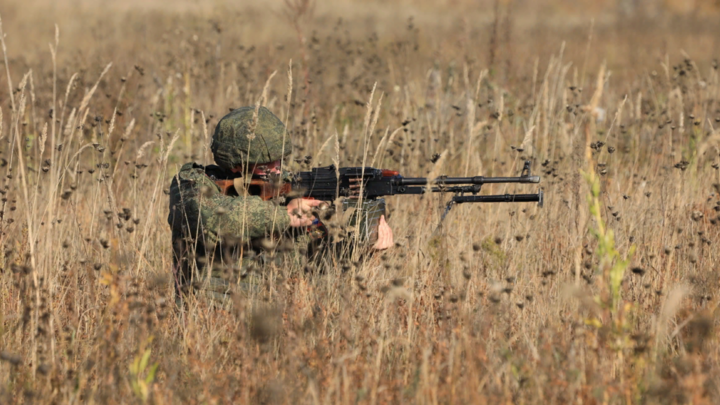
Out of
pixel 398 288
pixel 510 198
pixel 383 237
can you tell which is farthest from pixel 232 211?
pixel 510 198

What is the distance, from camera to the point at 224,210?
3184 millimetres

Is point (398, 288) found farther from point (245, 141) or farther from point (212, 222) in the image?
point (245, 141)

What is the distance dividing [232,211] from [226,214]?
0.10 feet

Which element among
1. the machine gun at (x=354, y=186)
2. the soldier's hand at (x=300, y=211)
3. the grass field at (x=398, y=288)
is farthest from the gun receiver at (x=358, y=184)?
the grass field at (x=398, y=288)

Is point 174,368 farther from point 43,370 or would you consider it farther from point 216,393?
point 43,370

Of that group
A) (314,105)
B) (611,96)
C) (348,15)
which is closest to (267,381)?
(314,105)

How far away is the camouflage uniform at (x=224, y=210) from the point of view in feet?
10.7

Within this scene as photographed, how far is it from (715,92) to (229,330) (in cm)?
541

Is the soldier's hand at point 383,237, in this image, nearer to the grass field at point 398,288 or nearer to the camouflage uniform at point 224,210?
the grass field at point 398,288

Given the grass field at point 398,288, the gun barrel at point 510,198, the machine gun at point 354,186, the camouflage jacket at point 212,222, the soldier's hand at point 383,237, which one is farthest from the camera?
the soldier's hand at point 383,237

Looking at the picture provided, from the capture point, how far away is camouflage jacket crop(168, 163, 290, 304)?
3.26m

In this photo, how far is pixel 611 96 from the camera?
7.83 m

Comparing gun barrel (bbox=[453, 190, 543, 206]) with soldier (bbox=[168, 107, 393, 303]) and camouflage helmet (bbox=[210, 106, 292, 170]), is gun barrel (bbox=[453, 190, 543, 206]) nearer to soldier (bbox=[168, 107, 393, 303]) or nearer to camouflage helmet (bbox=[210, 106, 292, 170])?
soldier (bbox=[168, 107, 393, 303])

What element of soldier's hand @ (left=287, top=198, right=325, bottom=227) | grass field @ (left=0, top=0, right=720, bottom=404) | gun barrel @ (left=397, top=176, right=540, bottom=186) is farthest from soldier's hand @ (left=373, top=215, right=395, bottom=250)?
soldier's hand @ (left=287, top=198, right=325, bottom=227)
